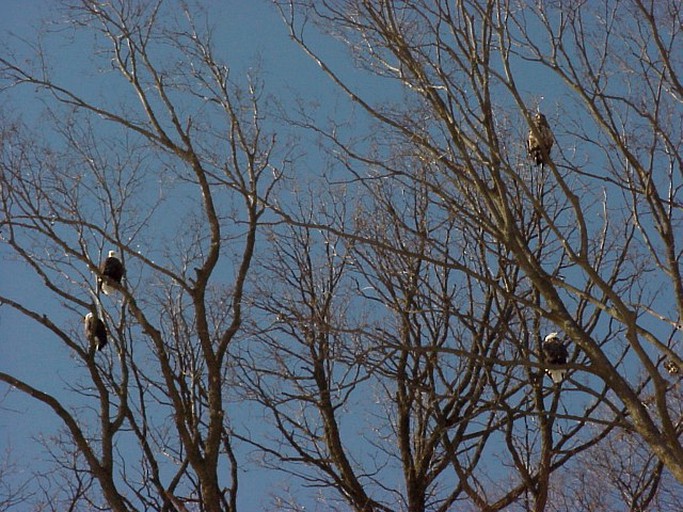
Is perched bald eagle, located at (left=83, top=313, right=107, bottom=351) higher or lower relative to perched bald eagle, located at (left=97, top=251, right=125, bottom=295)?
lower

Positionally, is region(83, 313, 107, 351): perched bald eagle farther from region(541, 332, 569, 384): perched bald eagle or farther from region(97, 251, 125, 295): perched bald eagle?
region(541, 332, 569, 384): perched bald eagle

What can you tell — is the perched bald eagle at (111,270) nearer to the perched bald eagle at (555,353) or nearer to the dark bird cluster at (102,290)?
the dark bird cluster at (102,290)

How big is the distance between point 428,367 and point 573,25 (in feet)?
10.5

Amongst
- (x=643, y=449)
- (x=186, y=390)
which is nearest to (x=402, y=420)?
(x=186, y=390)

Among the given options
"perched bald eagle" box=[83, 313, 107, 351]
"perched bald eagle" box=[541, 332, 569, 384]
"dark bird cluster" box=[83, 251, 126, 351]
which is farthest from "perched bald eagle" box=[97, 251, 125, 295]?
"perched bald eagle" box=[541, 332, 569, 384]

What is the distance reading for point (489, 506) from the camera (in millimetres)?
6379

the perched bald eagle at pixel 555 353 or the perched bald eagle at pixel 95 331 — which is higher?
the perched bald eagle at pixel 95 331

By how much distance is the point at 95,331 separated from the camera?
6.50m

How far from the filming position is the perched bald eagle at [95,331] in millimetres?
6438

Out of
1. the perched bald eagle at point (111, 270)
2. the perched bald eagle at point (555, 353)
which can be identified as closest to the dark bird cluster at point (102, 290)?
the perched bald eagle at point (111, 270)

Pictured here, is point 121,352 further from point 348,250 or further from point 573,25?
point 573,25

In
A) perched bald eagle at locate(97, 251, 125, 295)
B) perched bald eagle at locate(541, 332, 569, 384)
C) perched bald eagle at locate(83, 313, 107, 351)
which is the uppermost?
perched bald eagle at locate(97, 251, 125, 295)

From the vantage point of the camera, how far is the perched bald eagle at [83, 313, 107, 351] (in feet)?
21.1

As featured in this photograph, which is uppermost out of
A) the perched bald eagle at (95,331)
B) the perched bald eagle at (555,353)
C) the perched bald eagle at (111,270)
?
the perched bald eagle at (111,270)
